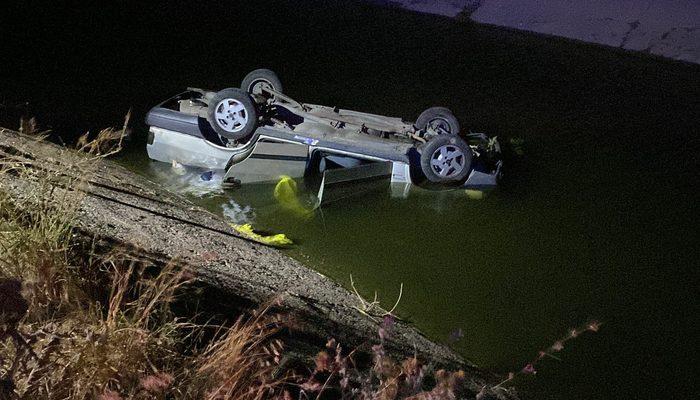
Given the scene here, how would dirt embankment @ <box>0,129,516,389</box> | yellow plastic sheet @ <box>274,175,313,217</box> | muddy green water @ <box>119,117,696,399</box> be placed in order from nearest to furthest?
1. dirt embankment @ <box>0,129,516,389</box>
2. muddy green water @ <box>119,117,696,399</box>
3. yellow plastic sheet @ <box>274,175,313,217</box>

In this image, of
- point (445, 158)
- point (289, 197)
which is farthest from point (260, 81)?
point (445, 158)

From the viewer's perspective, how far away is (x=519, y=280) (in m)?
6.52

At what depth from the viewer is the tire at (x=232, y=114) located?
23.9ft

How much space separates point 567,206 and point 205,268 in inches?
188

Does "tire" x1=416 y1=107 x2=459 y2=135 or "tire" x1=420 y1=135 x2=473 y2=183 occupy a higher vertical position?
"tire" x1=416 y1=107 x2=459 y2=135

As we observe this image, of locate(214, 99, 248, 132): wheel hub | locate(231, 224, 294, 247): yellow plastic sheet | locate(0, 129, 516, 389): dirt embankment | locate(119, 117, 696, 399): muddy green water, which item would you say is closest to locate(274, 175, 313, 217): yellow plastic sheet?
Result: locate(119, 117, 696, 399): muddy green water

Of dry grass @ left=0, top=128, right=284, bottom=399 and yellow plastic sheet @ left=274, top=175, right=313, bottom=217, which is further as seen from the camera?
yellow plastic sheet @ left=274, top=175, right=313, bottom=217

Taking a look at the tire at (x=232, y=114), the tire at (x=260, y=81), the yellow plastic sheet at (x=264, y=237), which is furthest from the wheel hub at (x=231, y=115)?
the yellow plastic sheet at (x=264, y=237)

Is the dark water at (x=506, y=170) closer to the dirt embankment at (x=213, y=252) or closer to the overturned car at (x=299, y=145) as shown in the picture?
the overturned car at (x=299, y=145)

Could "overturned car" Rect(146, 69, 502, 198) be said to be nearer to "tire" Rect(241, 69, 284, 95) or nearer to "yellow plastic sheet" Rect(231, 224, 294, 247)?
"tire" Rect(241, 69, 284, 95)

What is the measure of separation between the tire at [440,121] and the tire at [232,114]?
208 cm

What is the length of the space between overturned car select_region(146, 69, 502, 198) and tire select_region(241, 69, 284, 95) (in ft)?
0.93

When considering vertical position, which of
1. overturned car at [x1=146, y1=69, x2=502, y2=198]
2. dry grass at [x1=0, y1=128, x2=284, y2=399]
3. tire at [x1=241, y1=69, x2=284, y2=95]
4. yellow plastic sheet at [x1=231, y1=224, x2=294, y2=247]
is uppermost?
tire at [x1=241, y1=69, x2=284, y2=95]

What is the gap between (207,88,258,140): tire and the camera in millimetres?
7270
